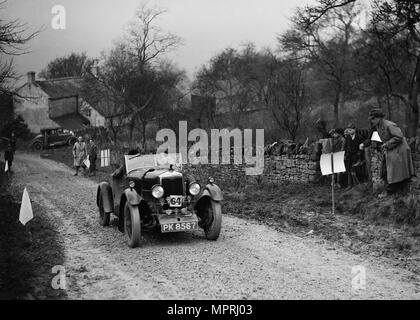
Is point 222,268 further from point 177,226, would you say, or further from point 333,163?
point 333,163

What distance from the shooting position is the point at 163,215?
888cm

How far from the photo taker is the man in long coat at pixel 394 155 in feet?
33.6

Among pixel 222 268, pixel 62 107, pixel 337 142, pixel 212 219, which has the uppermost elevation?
pixel 62 107

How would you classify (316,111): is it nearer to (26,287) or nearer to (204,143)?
(204,143)

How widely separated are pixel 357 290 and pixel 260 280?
1.29 metres

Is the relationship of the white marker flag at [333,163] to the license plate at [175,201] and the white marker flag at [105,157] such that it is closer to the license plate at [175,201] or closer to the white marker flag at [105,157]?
the license plate at [175,201]

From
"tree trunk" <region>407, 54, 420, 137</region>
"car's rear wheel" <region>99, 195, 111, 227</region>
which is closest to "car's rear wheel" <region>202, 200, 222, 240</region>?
"car's rear wheel" <region>99, 195, 111, 227</region>

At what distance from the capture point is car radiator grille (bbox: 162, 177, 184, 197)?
9039mm

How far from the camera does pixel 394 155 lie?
10281mm

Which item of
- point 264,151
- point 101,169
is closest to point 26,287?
point 264,151

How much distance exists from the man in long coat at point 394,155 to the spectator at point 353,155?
1604mm

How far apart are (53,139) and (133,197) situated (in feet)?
109

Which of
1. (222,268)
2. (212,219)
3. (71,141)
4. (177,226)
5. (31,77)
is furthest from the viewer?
(31,77)

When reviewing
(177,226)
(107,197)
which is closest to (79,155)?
(107,197)
